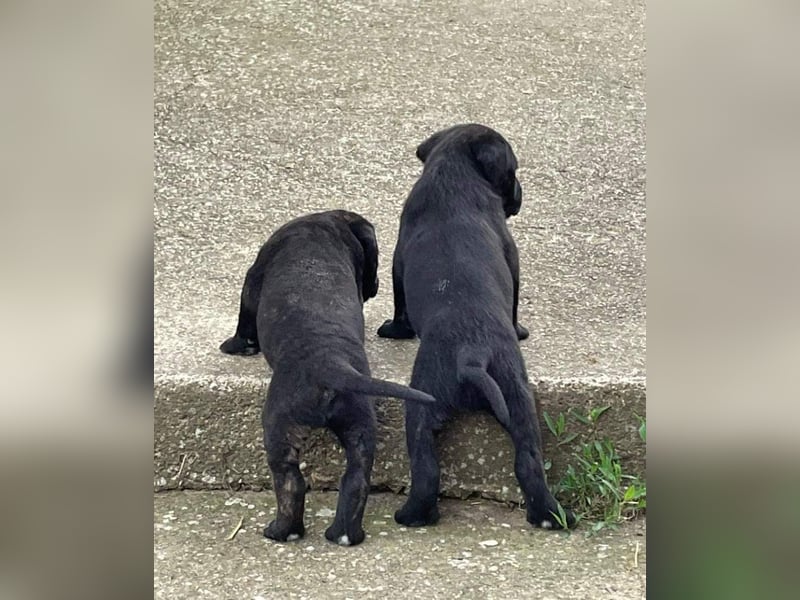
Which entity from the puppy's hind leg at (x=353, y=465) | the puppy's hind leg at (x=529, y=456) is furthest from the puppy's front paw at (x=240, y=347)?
the puppy's hind leg at (x=529, y=456)

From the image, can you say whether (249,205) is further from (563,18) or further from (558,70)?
(563,18)

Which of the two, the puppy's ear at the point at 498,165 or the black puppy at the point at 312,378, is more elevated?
the puppy's ear at the point at 498,165

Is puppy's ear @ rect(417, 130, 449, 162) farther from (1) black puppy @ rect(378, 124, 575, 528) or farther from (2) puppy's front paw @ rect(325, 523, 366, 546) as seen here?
(2) puppy's front paw @ rect(325, 523, 366, 546)

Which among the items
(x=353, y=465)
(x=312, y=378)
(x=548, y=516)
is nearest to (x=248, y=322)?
(x=312, y=378)

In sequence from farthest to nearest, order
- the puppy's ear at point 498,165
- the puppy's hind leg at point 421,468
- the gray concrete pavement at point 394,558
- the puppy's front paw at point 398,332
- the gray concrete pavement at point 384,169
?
the puppy's front paw at point 398,332
the puppy's ear at point 498,165
the gray concrete pavement at point 384,169
the puppy's hind leg at point 421,468
the gray concrete pavement at point 394,558

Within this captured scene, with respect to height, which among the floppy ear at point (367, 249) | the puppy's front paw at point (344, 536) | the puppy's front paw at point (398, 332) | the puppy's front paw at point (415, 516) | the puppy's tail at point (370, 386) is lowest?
the puppy's front paw at point (344, 536)

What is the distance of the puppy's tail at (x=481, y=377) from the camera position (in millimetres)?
3035

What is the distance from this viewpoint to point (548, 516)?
10.5ft

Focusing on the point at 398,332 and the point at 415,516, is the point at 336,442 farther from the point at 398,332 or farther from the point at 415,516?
the point at 398,332

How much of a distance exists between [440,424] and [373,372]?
51cm

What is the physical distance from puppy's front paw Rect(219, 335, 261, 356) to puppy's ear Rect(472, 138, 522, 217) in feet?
3.95

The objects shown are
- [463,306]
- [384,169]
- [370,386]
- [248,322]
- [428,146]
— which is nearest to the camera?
[370,386]

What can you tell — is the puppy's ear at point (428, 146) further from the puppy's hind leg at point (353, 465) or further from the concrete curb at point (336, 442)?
the puppy's hind leg at point (353, 465)

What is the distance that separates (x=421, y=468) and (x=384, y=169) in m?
3.01
